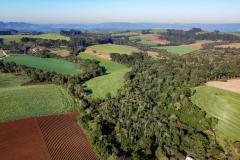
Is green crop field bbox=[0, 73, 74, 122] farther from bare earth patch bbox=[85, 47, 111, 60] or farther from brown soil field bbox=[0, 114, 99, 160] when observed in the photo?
bare earth patch bbox=[85, 47, 111, 60]

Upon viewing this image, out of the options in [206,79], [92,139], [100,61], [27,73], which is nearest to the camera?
[92,139]

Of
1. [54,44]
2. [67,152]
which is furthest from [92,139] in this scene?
[54,44]

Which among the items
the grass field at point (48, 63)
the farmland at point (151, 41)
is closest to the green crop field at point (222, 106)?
the grass field at point (48, 63)

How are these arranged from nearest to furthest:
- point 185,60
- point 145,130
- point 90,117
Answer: point 145,130
point 90,117
point 185,60

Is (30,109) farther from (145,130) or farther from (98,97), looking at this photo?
(145,130)

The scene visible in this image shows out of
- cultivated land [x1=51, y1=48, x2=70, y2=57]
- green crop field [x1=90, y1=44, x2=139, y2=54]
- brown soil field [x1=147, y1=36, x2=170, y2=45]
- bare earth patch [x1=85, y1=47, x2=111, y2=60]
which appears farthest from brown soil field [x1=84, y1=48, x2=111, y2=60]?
brown soil field [x1=147, y1=36, x2=170, y2=45]
